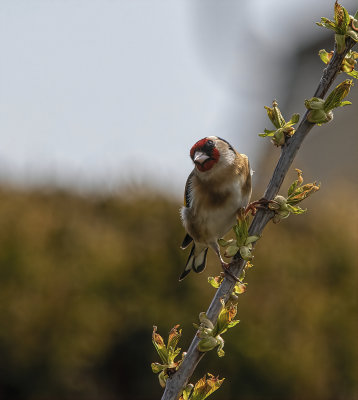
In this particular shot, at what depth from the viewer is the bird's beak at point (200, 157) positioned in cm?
292

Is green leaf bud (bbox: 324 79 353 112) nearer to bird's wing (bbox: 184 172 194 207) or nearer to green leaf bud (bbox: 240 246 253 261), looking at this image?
green leaf bud (bbox: 240 246 253 261)

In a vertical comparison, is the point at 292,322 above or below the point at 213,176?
below

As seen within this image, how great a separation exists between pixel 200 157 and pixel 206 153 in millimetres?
121

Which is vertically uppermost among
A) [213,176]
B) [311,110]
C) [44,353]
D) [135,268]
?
[311,110]

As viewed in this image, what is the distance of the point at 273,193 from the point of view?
1635 mm

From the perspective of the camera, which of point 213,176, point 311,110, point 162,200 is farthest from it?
point 162,200

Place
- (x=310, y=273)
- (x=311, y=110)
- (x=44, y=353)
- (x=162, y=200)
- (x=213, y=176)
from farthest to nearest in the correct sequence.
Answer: (x=162, y=200) → (x=310, y=273) → (x=44, y=353) → (x=213, y=176) → (x=311, y=110)

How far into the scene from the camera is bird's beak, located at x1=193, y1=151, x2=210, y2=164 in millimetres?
2924

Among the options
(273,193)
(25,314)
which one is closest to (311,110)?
(273,193)

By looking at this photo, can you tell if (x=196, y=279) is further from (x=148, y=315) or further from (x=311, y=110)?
(x=311, y=110)

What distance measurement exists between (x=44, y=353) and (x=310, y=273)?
9.84 ft

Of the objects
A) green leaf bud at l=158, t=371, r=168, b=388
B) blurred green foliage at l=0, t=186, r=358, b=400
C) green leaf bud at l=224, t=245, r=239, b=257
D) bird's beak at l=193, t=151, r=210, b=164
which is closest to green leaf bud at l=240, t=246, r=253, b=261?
green leaf bud at l=224, t=245, r=239, b=257

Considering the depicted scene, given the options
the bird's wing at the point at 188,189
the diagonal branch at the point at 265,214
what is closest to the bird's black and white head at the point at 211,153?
the bird's wing at the point at 188,189

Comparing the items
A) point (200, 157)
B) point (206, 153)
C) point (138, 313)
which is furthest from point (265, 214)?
point (138, 313)
